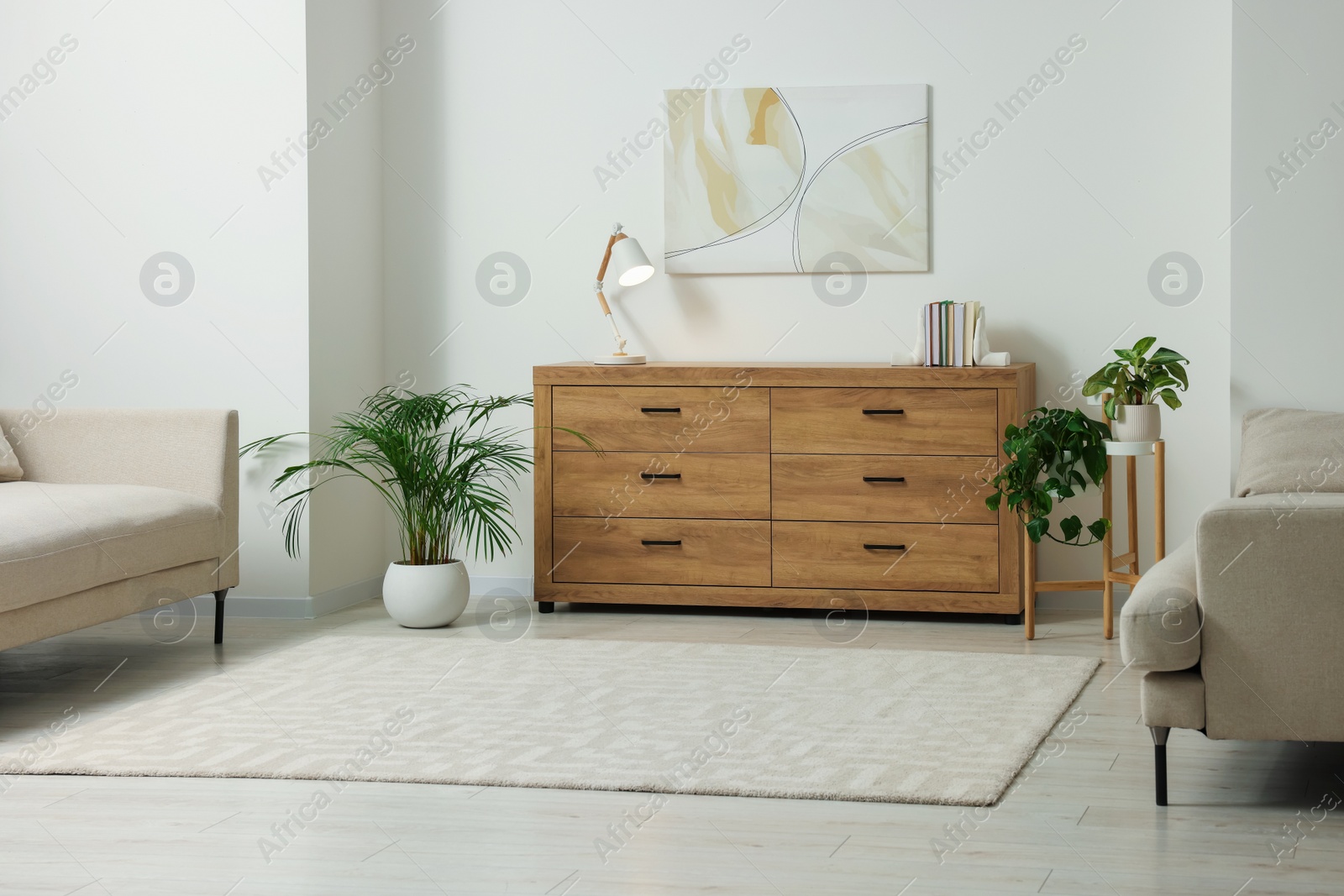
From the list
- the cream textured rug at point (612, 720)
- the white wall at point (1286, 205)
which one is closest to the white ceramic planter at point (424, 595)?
the cream textured rug at point (612, 720)

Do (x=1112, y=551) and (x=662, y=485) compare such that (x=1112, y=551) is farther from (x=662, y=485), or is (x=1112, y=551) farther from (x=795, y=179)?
(x=795, y=179)

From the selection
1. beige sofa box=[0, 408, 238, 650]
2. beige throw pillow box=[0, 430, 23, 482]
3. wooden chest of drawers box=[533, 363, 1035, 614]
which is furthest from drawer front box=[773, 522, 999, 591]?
beige throw pillow box=[0, 430, 23, 482]

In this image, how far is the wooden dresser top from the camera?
4.44 meters

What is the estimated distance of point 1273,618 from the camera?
8.26 ft

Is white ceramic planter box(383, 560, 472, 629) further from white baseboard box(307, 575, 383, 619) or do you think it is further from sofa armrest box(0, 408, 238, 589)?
sofa armrest box(0, 408, 238, 589)

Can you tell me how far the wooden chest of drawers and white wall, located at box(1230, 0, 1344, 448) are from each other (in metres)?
0.75

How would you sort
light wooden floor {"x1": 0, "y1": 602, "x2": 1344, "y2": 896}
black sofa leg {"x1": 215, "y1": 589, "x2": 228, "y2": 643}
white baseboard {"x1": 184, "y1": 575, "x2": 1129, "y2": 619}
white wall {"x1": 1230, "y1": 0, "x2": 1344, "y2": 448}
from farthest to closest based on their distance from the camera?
1. white baseboard {"x1": 184, "y1": 575, "x2": 1129, "y2": 619}
2. black sofa leg {"x1": 215, "y1": 589, "x2": 228, "y2": 643}
3. white wall {"x1": 1230, "y1": 0, "x2": 1344, "y2": 448}
4. light wooden floor {"x1": 0, "y1": 602, "x2": 1344, "y2": 896}

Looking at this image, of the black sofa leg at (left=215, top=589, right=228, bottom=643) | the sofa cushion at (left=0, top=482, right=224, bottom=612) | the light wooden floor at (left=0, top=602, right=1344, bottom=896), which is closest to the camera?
the light wooden floor at (left=0, top=602, right=1344, bottom=896)

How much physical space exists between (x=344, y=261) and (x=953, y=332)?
2235 millimetres

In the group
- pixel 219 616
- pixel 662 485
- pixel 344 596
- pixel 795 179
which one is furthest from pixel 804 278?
pixel 219 616

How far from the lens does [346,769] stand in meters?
2.85

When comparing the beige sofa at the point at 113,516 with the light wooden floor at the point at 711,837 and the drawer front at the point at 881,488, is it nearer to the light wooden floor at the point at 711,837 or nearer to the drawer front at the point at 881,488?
the light wooden floor at the point at 711,837

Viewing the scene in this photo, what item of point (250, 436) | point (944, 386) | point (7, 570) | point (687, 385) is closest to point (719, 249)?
point (687, 385)

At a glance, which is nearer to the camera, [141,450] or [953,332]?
[141,450]
